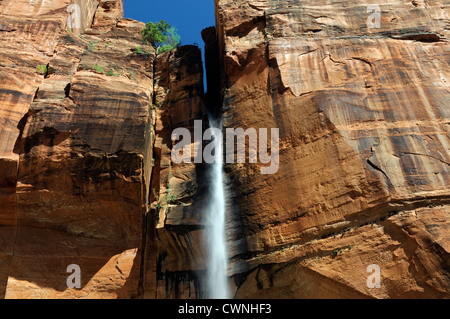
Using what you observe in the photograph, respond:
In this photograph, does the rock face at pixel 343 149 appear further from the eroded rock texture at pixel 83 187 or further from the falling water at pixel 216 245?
the eroded rock texture at pixel 83 187

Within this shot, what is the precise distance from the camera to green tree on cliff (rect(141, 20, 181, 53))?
1848 cm

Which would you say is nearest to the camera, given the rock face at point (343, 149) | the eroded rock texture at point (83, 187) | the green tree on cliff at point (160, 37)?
the rock face at point (343, 149)

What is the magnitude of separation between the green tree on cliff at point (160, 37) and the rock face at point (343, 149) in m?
4.69

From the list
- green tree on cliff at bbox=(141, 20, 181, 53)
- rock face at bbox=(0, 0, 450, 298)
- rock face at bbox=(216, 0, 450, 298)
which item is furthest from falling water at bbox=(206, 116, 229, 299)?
green tree on cliff at bbox=(141, 20, 181, 53)

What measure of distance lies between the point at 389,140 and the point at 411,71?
2956 mm

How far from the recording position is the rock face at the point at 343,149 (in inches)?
378

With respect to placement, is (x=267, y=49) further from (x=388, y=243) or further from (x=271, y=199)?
(x=388, y=243)

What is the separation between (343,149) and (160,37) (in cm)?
1146

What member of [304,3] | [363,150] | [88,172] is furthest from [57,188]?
[304,3]

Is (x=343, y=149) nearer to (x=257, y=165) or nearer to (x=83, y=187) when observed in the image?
(x=257, y=165)

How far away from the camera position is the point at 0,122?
40.7ft

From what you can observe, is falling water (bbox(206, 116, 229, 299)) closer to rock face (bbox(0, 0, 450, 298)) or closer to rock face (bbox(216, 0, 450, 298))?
rock face (bbox(0, 0, 450, 298))

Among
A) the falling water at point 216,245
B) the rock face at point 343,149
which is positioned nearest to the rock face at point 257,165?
the rock face at point 343,149

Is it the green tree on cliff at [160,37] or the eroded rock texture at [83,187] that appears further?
the green tree on cliff at [160,37]
